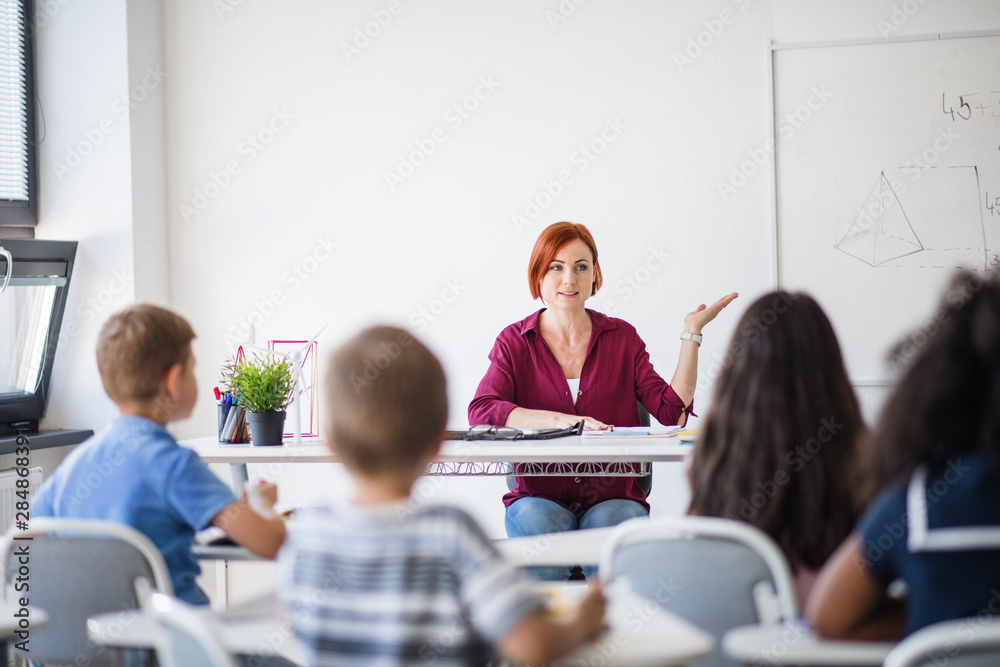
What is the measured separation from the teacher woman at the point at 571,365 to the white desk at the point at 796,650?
1.58m

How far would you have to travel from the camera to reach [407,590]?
103 cm

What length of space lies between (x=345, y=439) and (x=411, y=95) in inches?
112

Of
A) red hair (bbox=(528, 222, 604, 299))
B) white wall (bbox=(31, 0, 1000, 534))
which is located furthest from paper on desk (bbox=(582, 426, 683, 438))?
white wall (bbox=(31, 0, 1000, 534))

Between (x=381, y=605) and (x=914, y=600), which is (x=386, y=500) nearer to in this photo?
(x=381, y=605)

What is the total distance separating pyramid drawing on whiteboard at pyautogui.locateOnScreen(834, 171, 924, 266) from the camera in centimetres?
331

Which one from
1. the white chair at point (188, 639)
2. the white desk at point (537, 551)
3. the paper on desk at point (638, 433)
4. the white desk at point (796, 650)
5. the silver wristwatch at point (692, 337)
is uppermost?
the silver wristwatch at point (692, 337)

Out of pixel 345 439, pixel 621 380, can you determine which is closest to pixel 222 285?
pixel 621 380

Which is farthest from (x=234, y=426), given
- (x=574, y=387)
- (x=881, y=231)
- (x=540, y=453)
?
(x=881, y=231)

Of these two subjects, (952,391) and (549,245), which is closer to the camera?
(952,391)

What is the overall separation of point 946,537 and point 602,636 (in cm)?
43

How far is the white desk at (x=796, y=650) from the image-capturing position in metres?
1.12

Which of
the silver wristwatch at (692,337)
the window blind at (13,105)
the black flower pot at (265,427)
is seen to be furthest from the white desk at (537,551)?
the window blind at (13,105)

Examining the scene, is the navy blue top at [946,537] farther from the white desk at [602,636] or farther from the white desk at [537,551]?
the white desk at [537,551]

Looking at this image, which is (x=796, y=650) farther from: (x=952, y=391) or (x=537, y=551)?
(x=537, y=551)
